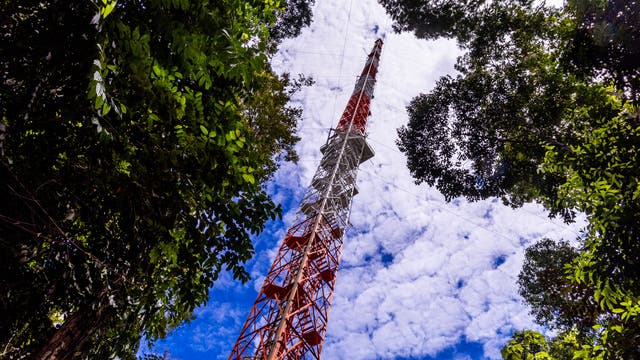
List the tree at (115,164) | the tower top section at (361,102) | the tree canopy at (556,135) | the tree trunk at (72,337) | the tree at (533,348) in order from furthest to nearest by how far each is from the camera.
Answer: the tower top section at (361,102)
the tree at (533,348)
the tree canopy at (556,135)
the tree trunk at (72,337)
the tree at (115,164)

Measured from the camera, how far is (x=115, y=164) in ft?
11.8

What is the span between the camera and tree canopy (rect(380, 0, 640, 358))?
4.88 meters

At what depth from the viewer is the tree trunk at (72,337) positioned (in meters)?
2.88


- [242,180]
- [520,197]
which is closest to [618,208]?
[242,180]

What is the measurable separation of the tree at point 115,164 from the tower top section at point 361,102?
556 inches

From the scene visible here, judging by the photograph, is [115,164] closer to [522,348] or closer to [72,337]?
[72,337]

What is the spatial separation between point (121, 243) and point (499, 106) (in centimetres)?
1053

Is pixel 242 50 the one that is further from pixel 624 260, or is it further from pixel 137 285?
pixel 624 260

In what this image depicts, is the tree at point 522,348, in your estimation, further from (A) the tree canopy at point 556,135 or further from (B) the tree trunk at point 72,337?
(B) the tree trunk at point 72,337

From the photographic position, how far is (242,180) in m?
3.69

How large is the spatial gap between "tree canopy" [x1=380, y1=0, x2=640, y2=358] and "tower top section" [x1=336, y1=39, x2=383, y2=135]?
592 cm

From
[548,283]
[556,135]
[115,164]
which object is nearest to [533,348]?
[548,283]

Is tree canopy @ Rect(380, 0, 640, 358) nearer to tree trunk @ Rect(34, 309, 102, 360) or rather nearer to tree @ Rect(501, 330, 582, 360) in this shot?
tree @ Rect(501, 330, 582, 360)

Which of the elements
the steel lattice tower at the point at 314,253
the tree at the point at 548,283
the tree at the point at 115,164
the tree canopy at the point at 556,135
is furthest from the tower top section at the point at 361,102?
the tree at the point at 115,164
